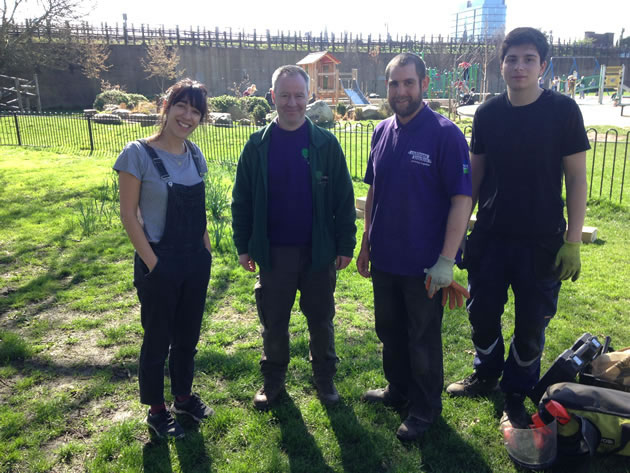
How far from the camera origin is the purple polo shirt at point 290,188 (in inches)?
108

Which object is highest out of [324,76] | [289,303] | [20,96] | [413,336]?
[324,76]

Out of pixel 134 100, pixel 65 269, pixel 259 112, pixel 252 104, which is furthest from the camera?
pixel 134 100

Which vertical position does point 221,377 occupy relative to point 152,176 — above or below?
below

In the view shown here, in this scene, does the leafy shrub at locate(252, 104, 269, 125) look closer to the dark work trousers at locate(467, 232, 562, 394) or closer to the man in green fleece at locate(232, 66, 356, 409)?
the man in green fleece at locate(232, 66, 356, 409)

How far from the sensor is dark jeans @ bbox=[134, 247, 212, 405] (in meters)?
2.56

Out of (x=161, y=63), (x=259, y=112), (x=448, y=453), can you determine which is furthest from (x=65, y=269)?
(x=161, y=63)

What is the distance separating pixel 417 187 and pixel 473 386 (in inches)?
58.5

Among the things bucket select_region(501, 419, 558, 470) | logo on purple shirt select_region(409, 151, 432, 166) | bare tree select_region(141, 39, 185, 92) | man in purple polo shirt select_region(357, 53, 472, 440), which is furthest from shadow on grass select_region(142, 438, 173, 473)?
bare tree select_region(141, 39, 185, 92)

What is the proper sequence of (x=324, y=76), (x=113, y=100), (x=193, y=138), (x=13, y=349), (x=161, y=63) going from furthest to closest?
(x=161, y=63) < (x=324, y=76) < (x=113, y=100) < (x=193, y=138) < (x=13, y=349)

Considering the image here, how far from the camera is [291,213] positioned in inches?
109

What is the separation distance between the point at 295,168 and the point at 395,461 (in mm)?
1679

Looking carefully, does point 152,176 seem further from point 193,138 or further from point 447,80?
point 447,80

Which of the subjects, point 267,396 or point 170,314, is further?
point 267,396

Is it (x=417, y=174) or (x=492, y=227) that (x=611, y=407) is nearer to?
→ (x=492, y=227)
